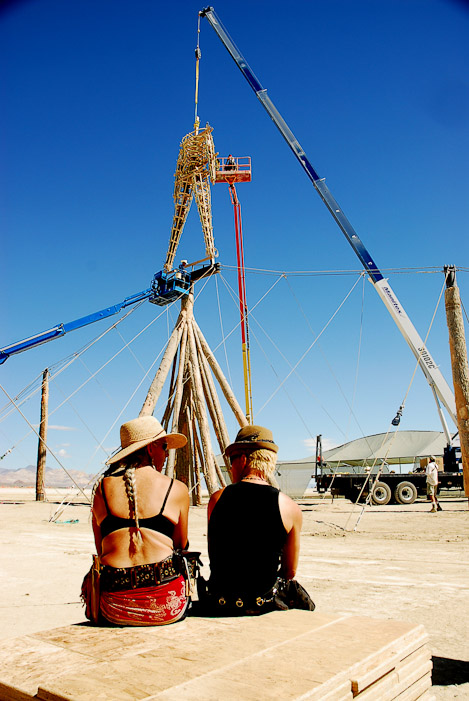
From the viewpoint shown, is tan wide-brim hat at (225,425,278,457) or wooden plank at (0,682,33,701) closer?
wooden plank at (0,682,33,701)

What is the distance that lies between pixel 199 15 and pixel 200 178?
814 centimetres

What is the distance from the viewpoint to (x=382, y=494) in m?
20.0

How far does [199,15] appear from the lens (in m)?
20.2

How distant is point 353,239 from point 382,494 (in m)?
9.70

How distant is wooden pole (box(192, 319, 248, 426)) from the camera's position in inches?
614

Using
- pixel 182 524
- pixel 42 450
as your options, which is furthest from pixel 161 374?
pixel 182 524

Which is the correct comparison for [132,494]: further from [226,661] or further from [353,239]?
[353,239]

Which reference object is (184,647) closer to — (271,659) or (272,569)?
(271,659)

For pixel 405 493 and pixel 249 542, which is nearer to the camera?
pixel 249 542

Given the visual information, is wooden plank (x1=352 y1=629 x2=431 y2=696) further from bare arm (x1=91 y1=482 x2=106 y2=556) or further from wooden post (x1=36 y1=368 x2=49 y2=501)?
wooden post (x1=36 y1=368 x2=49 y2=501)

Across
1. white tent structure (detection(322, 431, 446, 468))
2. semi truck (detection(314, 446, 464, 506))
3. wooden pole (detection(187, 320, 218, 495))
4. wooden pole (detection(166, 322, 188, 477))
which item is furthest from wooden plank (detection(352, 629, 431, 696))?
white tent structure (detection(322, 431, 446, 468))


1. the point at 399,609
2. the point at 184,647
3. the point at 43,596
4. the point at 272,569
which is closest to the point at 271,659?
the point at 184,647

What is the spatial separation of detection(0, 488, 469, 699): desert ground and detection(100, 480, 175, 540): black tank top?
178 cm

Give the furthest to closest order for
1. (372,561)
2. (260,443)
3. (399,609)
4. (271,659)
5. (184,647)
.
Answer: (372,561), (399,609), (260,443), (184,647), (271,659)
